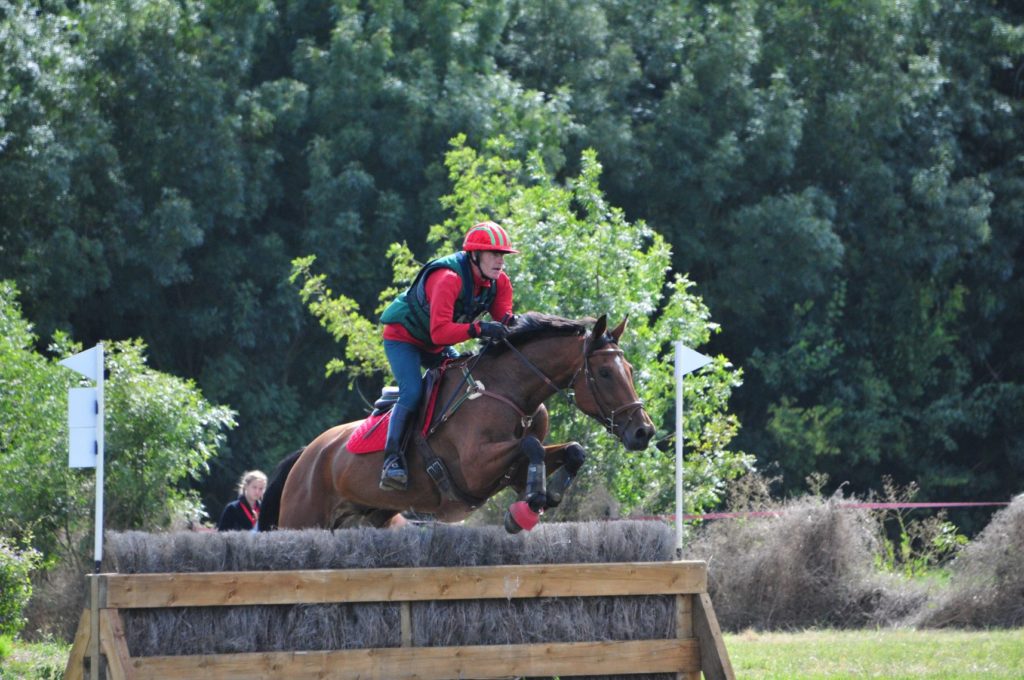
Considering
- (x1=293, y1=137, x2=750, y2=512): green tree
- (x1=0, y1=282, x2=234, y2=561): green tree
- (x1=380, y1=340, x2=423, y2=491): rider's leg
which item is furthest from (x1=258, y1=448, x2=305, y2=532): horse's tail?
(x1=293, y1=137, x2=750, y2=512): green tree

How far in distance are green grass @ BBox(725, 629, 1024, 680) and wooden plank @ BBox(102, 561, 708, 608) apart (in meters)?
2.18

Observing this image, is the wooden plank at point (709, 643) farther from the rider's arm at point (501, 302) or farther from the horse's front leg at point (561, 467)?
the rider's arm at point (501, 302)

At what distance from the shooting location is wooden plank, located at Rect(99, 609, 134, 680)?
21.1ft

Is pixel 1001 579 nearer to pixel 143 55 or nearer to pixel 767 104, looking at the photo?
pixel 767 104

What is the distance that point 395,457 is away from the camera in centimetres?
814

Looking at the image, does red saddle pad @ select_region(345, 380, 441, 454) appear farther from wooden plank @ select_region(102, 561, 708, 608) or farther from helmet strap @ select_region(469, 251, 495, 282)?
wooden plank @ select_region(102, 561, 708, 608)

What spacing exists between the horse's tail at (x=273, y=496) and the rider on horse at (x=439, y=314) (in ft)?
5.26

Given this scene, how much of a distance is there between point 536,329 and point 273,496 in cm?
273

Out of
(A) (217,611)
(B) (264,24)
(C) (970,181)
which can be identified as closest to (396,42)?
(B) (264,24)

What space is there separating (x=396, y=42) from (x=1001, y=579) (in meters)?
14.7

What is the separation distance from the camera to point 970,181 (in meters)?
23.9

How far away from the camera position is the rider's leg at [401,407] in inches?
320

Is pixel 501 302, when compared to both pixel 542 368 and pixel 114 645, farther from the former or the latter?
pixel 114 645

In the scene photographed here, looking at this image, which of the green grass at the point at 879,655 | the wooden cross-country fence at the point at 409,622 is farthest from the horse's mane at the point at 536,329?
the green grass at the point at 879,655
